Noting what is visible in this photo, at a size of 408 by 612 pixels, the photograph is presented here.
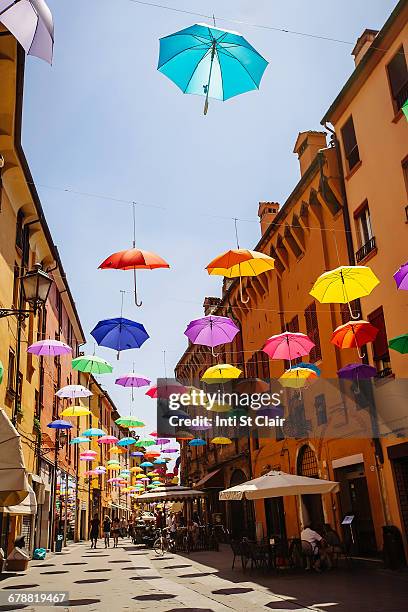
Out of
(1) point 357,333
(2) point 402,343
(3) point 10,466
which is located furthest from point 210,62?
(1) point 357,333

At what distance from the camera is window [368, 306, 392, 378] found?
1611 cm

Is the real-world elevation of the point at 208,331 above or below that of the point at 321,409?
above

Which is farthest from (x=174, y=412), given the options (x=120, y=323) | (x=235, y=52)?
(x=235, y=52)

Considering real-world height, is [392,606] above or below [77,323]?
below

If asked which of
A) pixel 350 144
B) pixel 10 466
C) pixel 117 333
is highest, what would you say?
pixel 350 144

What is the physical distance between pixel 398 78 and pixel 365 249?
480 cm

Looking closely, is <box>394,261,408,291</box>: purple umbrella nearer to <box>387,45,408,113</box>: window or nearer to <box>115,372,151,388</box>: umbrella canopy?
<box>387,45,408,113</box>: window

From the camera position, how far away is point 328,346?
64.2ft

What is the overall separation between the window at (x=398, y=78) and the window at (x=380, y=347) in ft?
18.5

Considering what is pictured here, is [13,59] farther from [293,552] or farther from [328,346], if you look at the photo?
[293,552]

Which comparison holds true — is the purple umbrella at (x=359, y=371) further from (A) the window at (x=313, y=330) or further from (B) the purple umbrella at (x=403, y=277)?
(A) the window at (x=313, y=330)

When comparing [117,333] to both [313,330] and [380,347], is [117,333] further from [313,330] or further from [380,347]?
[313,330]

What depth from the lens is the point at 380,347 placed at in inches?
645

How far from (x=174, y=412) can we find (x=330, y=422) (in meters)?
13.6
